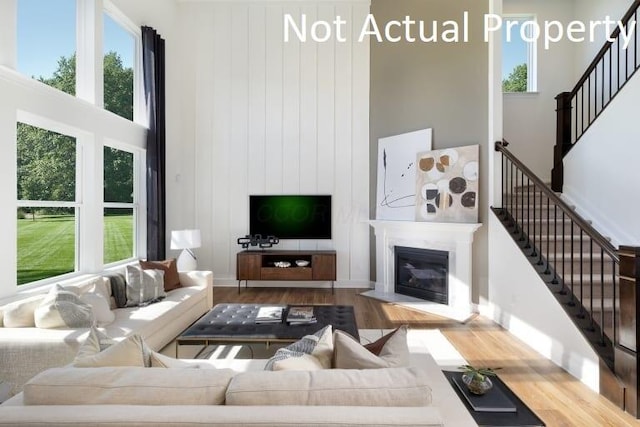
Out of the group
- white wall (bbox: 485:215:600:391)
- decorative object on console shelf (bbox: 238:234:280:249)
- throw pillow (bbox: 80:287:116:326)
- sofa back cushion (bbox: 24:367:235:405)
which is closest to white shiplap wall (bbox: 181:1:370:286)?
decorative object on console shelf (bbox: 238:234:280:249)

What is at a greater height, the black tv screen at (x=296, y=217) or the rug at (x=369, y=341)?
the black tv screen at (x=296, y=217)

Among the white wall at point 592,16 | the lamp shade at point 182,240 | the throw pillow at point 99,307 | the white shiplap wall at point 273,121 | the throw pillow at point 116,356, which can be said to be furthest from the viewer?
the white shiplap wall at point 273,121

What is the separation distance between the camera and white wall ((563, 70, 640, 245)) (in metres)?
3.94

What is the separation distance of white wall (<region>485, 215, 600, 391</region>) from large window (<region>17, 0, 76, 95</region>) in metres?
5.06

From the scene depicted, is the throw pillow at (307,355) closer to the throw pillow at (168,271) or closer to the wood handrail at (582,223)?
the wood handrail at (582,223)

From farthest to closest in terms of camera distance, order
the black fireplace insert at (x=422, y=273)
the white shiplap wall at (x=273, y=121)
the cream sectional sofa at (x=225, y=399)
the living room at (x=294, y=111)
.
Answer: the white shiplap wall at (x=273, y=121)
the living room at (x=294, y=111)
the black fireplace insert at (x=422, y=273)
the cream sectional sofa at (x=225, y=399)

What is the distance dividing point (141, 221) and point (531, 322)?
200 inches

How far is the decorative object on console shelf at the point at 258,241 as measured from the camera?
6.10 m

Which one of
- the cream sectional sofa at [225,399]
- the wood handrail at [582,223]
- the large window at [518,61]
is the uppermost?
the large window at [518,61]

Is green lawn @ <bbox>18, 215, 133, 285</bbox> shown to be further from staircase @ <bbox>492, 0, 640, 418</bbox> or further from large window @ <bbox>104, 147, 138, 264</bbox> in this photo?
staircase @ <bbox>492, 0, 640, 418</bbox>

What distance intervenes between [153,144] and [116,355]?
4.37 m

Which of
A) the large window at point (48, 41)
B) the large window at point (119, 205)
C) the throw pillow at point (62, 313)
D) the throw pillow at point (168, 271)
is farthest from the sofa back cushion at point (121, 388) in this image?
the large window at point (119, 205)

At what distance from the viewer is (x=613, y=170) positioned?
13.8 feet

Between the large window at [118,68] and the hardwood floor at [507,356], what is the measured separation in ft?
9.89
